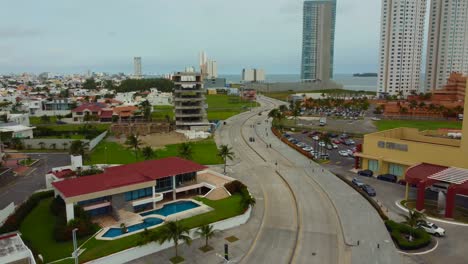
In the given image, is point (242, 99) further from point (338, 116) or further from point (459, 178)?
point (459, 178)

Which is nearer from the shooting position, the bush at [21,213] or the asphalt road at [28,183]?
the bush at [21,213]

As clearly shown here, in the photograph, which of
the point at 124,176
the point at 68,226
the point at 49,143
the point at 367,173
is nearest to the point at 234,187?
the point at 124,176

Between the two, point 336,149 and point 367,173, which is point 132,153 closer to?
point 336,149

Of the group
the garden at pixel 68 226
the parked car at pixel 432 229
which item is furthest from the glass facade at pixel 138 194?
the parked car at pixel 432 229

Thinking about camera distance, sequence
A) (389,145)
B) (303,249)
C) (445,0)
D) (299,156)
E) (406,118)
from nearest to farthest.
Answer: (303,249) < (389,145) < (299,156) < (406,118) < (445,0)

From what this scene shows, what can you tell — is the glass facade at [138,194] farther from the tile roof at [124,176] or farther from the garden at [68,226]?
the garden at [68,226]

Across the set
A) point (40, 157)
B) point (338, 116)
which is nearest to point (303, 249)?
point (40, 157)
